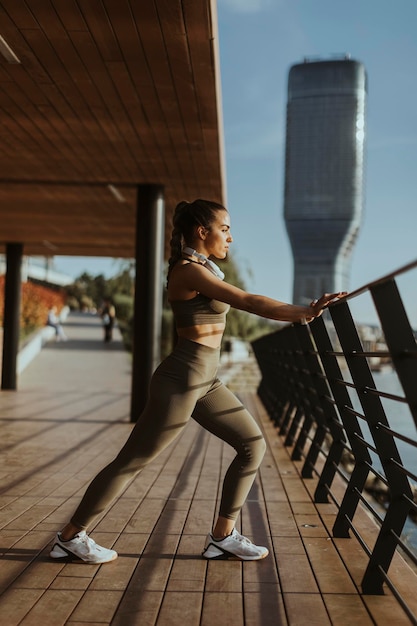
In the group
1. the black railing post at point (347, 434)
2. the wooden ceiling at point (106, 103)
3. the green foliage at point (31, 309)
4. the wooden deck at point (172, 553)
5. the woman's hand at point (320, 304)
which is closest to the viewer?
the wooden deck at point (172, 553)

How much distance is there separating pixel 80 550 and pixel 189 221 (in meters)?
1.47

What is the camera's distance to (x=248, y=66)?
171125 millimetres

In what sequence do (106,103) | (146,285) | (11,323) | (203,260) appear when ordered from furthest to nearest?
(11,323) → (146,285) → (106,103) → (203,260)

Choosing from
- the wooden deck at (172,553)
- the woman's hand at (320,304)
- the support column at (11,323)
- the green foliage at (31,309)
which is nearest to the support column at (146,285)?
the wooden deck at (172,553)

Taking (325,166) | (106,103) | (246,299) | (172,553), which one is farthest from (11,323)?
(325,166)

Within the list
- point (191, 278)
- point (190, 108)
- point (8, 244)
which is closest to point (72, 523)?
point (191, 278)

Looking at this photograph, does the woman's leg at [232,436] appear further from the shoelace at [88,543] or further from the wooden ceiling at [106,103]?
the wooden ceiling at [106,103]

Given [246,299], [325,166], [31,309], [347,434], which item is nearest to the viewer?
[246,299]

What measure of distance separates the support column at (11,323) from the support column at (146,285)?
5100 mm

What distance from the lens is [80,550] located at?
356 centimetres

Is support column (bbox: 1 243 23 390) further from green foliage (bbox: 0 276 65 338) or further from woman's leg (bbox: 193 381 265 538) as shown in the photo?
woman's leg (bbox: 193 381 265 538)

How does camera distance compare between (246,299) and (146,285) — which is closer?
(246,299)

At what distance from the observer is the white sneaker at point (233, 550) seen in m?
3.71

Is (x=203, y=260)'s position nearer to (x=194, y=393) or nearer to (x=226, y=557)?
(x=194, y=393)
